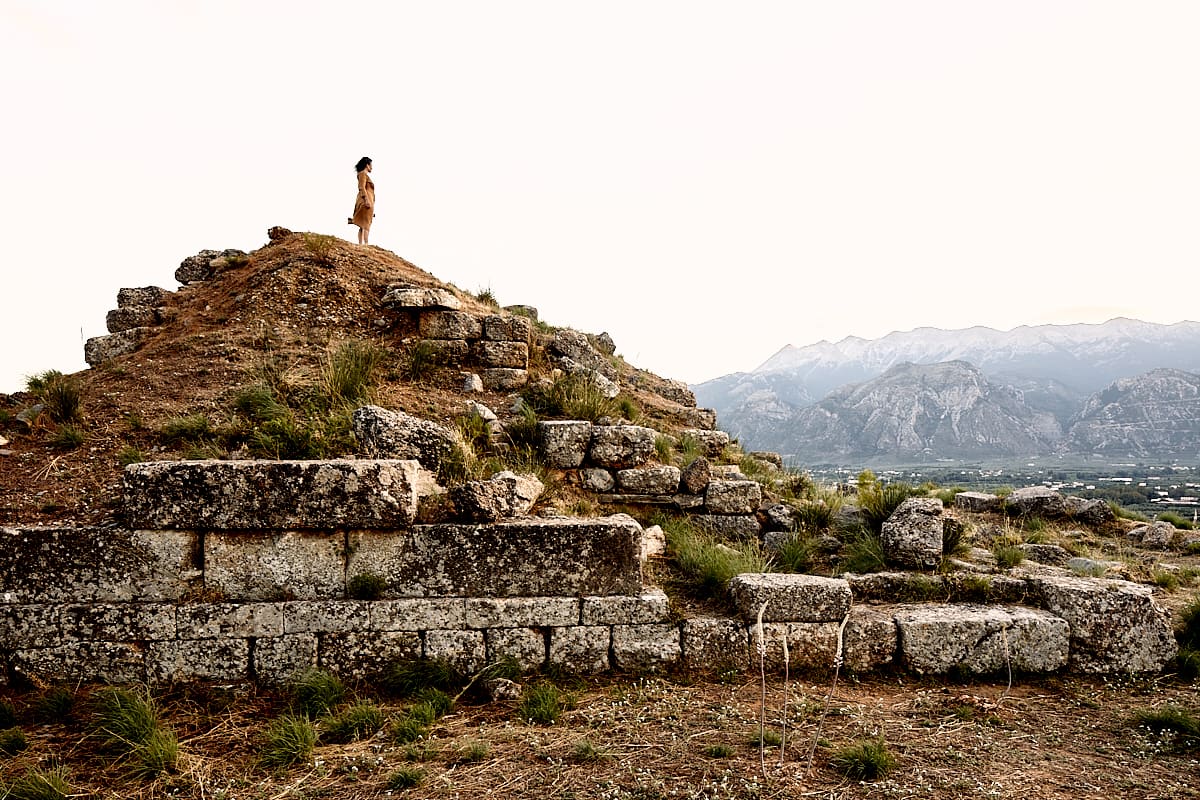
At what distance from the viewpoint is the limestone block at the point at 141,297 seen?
1123 centimetres

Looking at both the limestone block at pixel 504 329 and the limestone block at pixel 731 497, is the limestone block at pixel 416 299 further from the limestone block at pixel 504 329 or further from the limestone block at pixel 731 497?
the limestone block at pixel 731 497

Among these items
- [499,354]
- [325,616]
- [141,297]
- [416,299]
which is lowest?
[325,616]

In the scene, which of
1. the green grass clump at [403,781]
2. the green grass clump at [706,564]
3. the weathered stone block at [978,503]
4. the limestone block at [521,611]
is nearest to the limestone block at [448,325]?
the green grass clump at [706,564]

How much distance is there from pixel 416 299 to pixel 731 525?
5683 millimetres

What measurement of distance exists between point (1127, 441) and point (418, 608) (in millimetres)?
147495

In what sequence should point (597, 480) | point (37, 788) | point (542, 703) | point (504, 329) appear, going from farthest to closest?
point (504, 329) → point (597, 480) → point (542, 703) → point (37, 788)

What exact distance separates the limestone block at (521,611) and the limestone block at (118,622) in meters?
→ 2.39

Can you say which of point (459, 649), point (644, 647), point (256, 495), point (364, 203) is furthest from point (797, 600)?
point (364, 203)

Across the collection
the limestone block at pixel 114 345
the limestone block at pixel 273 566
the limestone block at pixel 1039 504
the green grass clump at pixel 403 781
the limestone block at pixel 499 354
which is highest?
the limestone block at pixel 114 345

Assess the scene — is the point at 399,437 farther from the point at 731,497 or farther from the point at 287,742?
the point at 731,497

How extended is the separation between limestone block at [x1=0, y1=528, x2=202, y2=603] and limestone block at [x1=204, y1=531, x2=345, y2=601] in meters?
0.20

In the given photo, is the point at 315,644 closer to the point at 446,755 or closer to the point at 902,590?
the point at 446,755

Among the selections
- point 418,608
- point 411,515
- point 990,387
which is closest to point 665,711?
point 418,608

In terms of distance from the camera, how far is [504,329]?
378 inches
